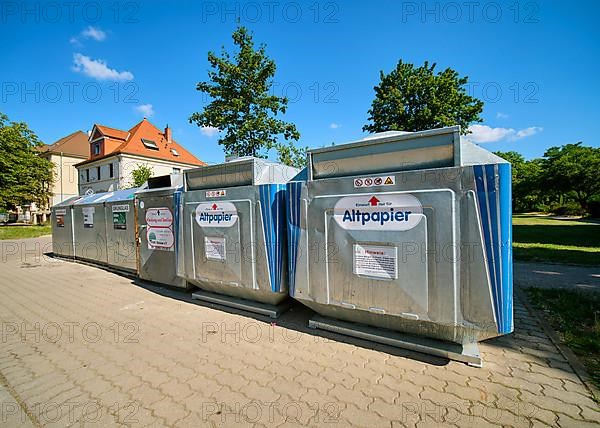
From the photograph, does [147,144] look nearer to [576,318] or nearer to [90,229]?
[90,229]

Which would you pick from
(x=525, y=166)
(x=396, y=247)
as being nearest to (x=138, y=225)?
(x=396, y=247)

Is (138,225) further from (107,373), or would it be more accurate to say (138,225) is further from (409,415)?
(409,415)

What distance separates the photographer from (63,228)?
346 inches

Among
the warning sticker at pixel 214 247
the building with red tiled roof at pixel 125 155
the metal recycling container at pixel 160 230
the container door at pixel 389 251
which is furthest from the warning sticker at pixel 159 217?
the building with red tiled roof at pixel 125 155

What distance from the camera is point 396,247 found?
279 cm

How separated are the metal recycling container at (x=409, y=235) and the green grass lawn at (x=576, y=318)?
108cm

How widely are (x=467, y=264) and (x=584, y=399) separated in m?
1.24

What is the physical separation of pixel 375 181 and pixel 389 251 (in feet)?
2.38

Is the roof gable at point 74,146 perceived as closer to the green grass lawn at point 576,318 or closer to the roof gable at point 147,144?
the roof gable at point 147,144

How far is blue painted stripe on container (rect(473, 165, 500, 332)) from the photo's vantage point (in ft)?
7.86

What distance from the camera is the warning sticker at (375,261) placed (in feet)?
9.25

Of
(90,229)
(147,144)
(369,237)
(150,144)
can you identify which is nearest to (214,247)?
(369,237)

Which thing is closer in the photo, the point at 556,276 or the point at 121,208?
the point at 556,276

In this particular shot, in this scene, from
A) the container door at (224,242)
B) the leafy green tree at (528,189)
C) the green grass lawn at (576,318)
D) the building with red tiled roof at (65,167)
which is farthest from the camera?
the leafy green tree at (528,189)
